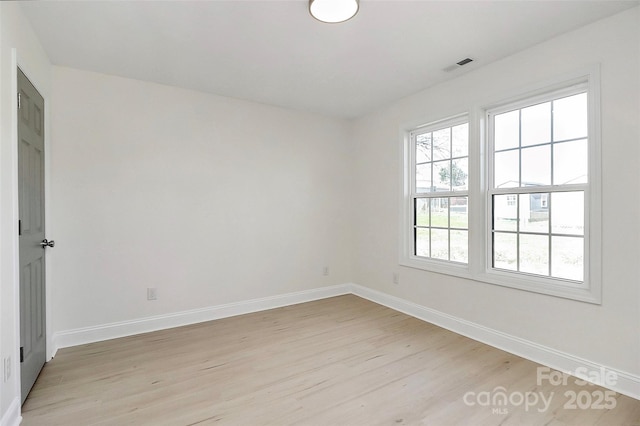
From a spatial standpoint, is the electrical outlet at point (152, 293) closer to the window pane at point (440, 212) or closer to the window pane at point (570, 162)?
the window pane at point (440, 212)

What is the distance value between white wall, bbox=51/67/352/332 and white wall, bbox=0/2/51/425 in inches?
43.1

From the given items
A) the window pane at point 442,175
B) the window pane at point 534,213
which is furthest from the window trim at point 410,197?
the window pane at point 534,213

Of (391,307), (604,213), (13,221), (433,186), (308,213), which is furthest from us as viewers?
(308,213)

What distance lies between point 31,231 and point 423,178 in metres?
3.69

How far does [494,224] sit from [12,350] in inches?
147

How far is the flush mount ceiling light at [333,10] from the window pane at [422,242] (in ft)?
8.10

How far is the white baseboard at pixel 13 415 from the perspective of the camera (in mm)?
1641

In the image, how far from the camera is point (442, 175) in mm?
3467

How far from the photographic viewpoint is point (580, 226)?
238cm

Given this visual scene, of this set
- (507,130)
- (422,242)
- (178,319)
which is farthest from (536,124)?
(178,319)

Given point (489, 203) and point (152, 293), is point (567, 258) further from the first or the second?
point (152, 293)

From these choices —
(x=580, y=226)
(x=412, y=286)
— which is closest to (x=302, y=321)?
(x=412, y=286)

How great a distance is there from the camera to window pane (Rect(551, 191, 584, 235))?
7.81 feet

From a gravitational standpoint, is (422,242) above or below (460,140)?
below
